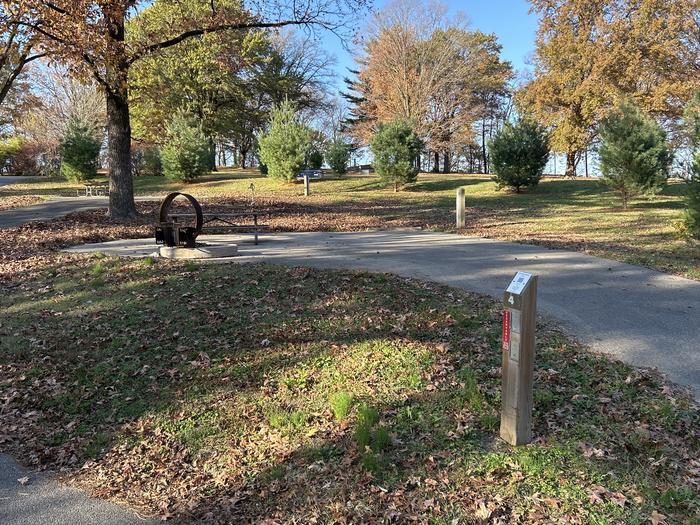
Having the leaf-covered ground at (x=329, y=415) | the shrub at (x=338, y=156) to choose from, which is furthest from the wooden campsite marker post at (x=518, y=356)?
the shrub at (x=338, y=156)

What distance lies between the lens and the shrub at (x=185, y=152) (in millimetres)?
26500

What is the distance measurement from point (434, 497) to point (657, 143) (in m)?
19.1

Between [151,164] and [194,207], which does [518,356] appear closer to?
[194,207]

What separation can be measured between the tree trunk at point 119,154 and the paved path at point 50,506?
1146 cm

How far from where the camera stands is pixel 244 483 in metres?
3.24

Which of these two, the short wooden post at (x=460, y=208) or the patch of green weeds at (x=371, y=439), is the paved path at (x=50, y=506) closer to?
the patch of green weeds at (x=371, y=439)

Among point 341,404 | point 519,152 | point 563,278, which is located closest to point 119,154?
point 563,278

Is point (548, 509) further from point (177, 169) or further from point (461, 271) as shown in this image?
point (177, 169)

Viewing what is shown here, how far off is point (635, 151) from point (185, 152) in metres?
20.7

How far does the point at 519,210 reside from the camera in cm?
1820

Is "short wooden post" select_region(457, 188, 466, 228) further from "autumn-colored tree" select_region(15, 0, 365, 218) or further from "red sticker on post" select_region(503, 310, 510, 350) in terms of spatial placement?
"red sticker on post" select_region(503, 310, 510, 350)

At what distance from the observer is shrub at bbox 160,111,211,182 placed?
86.9 ft

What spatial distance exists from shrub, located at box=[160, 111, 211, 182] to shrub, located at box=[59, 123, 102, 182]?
16.7 feet

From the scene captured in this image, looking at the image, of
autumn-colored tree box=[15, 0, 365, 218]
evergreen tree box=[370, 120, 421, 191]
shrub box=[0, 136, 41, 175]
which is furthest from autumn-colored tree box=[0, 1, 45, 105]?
shrub box=[0, 136, 41, 175]
